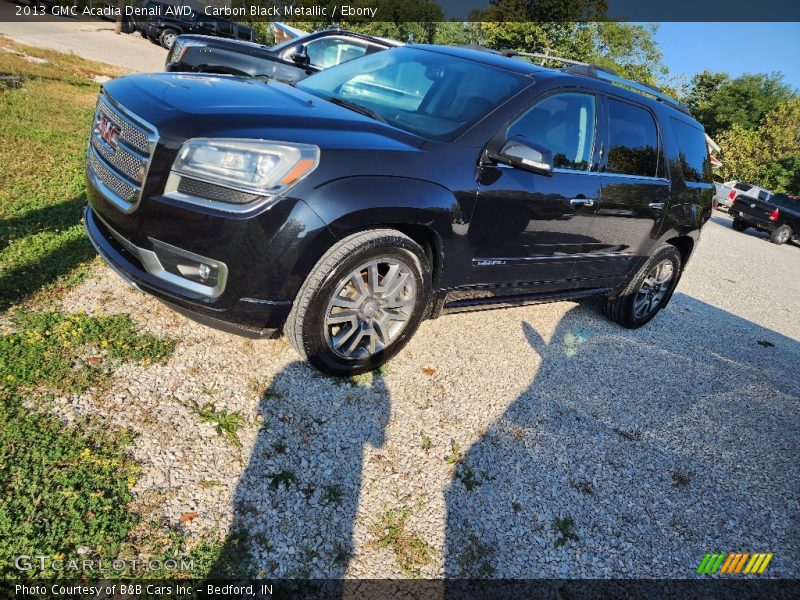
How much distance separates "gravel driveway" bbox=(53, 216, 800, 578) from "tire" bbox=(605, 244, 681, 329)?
672mm

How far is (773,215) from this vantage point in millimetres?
16703

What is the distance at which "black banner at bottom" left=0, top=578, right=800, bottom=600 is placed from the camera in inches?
68.4

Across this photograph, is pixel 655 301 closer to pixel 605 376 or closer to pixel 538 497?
pixel 605 376

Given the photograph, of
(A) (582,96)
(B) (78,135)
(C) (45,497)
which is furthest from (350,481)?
(B) (78,135)

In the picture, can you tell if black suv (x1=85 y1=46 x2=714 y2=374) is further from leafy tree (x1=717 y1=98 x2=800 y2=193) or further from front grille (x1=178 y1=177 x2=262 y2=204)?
leafy tree (x1=717 y1=98 x2=800 y2=193)

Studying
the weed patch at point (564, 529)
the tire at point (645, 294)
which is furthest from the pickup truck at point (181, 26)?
the weed patch at point (564, 529)

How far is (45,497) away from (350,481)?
1191 millimetres

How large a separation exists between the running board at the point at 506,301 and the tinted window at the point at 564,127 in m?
0.96

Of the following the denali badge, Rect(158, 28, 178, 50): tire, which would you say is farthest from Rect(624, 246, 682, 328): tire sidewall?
Rect(158, 28, 178, 50): tire

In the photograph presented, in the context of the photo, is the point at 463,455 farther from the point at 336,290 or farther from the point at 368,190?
the point at 368,190

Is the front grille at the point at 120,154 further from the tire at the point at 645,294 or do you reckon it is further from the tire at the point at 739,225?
the tire at the point at 739,225

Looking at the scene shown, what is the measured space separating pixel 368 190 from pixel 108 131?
1.43m

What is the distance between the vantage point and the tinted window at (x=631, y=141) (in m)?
3.93

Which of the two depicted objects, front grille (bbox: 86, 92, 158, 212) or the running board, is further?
the running board
